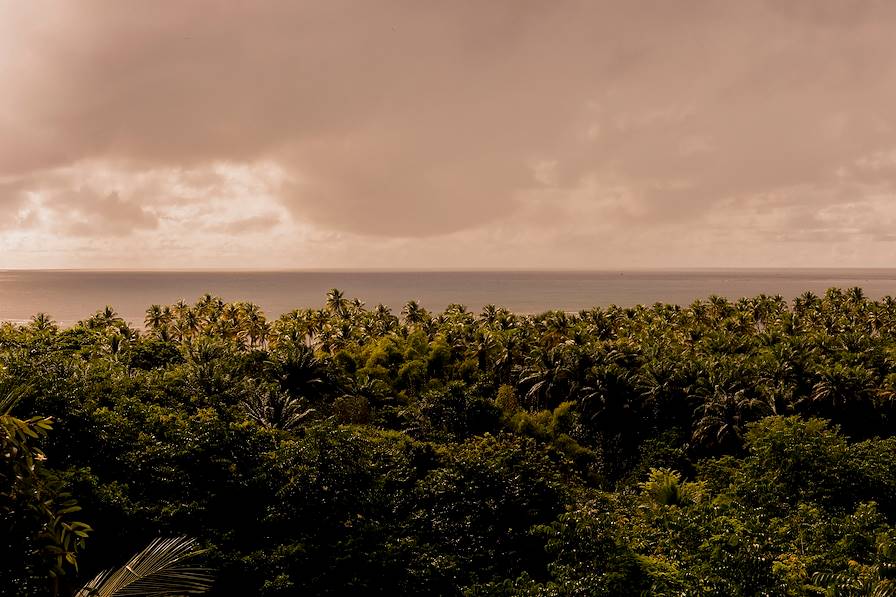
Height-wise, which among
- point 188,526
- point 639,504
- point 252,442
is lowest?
point 639,504

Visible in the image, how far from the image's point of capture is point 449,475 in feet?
81.5

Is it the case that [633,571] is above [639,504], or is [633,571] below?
above

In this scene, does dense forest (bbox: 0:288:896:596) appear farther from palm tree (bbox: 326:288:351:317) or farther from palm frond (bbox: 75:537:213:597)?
palm tree (bbox: 326:288:351:317)

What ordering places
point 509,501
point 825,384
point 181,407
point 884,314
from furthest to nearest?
point 884,314 → point 825,384 → point 181,407 → point 509,501

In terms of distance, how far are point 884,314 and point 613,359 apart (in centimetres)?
5735

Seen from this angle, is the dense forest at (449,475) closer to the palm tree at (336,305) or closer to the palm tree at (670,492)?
the palm tree at (670,492)

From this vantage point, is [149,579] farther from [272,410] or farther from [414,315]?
[414,315]

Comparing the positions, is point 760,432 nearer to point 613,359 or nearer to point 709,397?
point 709,397

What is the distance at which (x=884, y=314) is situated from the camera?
263 ft

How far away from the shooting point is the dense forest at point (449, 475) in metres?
14.9

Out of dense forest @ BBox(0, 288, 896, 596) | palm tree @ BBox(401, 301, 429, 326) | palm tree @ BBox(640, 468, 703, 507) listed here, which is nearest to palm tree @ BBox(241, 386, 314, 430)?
dense forest @ BBox(0, 288, 896, 596)

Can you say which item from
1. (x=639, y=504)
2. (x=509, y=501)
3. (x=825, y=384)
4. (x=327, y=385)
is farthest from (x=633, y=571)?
(x=825, y=384)

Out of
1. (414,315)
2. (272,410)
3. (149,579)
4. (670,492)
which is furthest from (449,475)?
(414,315)

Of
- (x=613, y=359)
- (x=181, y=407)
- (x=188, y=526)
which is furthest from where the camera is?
(x=613, y=359)
